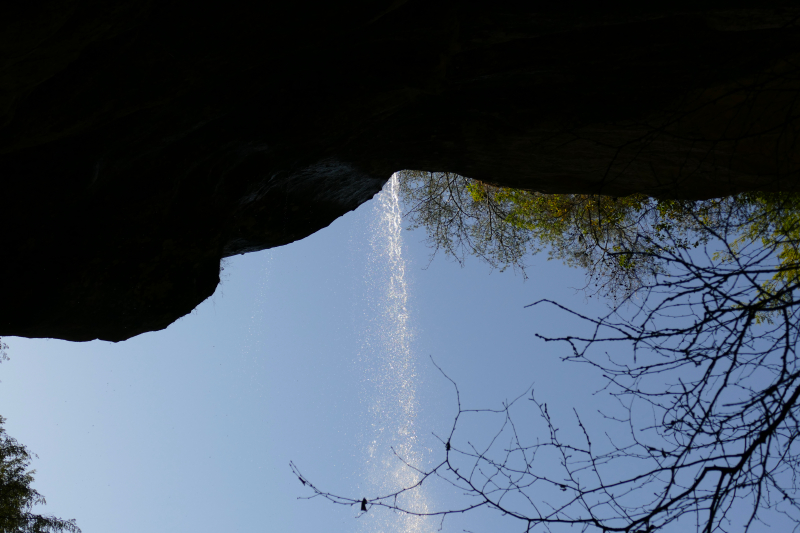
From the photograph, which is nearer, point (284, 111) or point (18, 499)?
point (284, 111)

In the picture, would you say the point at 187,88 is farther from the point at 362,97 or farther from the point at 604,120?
the point at 604,120

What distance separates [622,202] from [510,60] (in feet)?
25.4

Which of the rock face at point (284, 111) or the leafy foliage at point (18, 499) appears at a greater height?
the rock face at point (284, 111)

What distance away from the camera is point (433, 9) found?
14.8ft

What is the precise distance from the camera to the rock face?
12.9 ft

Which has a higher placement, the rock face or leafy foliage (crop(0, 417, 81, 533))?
the rock face

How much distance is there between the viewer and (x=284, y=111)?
18.3 feet

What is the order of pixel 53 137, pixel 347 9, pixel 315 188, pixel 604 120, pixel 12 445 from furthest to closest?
pixel 12 445
pixel 315 188
pixel 604 120
pixel 53 137
pixel 347 9

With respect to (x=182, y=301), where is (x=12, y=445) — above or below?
below

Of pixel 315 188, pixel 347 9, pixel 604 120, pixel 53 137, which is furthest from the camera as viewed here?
pixel 315 188

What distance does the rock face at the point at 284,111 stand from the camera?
3.92 m

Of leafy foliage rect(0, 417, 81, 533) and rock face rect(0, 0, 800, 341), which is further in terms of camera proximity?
leafy foliage rect(0, 417, 81, 533)

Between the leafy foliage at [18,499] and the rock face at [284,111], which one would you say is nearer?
the rock face at [284,111]

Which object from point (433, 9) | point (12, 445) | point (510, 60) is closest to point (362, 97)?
point (433, 9)
